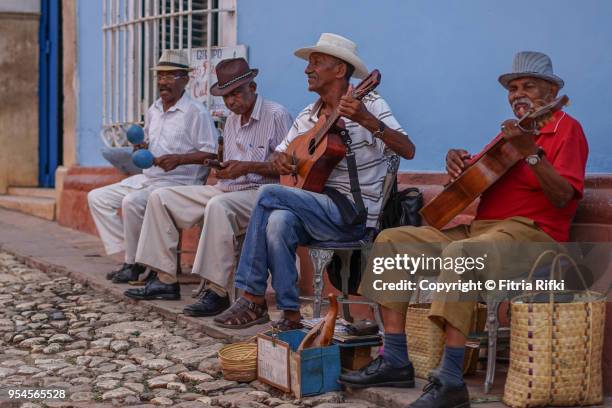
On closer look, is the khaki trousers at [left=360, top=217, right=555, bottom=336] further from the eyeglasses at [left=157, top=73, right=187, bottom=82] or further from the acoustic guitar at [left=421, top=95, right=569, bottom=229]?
the eyeglasses at [left=157, top=73, right=187, bottom=82]

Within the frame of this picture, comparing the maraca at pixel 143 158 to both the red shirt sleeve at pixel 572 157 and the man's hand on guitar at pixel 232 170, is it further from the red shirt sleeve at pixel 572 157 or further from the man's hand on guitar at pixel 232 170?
the red shirt sleeve at pixel 572 157

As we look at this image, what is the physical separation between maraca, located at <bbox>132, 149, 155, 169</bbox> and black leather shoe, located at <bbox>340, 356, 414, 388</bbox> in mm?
2655

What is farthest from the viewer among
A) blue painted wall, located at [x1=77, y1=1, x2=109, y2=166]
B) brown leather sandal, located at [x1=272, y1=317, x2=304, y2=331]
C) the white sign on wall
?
blue painted wall, located at [x1=77, y1=1, x2=109, y2=166]

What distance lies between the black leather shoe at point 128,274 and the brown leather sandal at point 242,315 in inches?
69.5

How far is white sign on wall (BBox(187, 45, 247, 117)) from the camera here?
6.89 metres

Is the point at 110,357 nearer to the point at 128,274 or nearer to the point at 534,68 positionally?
the point at 128,274

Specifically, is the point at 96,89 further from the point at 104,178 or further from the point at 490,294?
the point at 490,294

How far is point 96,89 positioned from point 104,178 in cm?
108

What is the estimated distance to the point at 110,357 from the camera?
14.9ft

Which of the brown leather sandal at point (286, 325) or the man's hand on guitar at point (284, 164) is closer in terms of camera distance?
the brown leather sandal at point (286, 325)

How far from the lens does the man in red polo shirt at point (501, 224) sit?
3420 mm

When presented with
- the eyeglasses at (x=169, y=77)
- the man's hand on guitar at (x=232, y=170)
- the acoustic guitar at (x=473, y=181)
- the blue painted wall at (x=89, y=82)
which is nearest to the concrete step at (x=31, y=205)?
the blue painted wall at (x=89, y=82)

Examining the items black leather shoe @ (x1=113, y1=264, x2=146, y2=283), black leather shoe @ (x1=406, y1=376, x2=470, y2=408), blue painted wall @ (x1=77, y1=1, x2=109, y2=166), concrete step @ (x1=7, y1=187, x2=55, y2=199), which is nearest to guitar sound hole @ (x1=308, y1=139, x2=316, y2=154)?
black leather shoe @ (x1=406, y1=376, x2=470, y2=408)

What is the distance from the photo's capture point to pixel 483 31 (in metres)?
4.82
